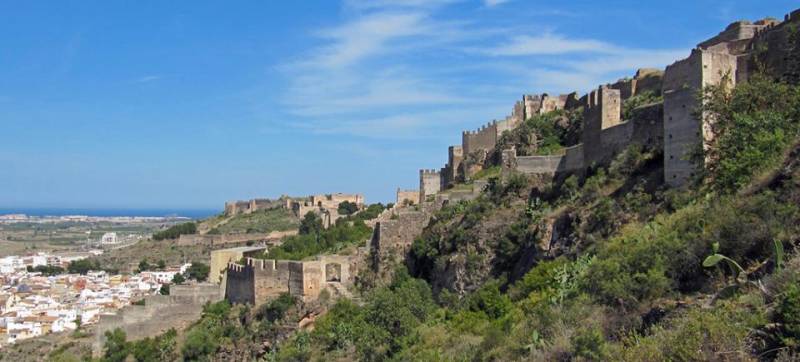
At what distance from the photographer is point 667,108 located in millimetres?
17391

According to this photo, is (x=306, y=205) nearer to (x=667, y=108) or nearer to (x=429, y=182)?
(x=429, y=182)

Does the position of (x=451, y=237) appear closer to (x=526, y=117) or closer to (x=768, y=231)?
(x=526, y=117)

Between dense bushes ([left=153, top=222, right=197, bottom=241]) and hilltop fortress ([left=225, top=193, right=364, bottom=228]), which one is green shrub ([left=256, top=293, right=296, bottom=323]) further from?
dense bushes ([left=153, top=222, right=197, bottom=241])

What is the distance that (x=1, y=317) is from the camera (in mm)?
41344

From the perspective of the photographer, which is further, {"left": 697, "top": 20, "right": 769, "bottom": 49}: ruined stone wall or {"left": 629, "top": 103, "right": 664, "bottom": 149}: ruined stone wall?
{"left": 697, "top": 20, "right": 769, "bottom": 49}: ruined stone wall

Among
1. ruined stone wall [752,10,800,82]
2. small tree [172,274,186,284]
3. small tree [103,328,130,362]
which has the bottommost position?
small tree [103,328,130,362]

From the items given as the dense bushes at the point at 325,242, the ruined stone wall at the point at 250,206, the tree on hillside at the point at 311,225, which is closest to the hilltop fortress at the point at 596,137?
the dense bushes at the point at 325,242

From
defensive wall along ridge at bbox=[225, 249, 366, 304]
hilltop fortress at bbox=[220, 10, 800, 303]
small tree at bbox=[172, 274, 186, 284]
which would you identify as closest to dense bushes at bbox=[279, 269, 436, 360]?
defensive wall along ridge at bbox=[225, 249, 366, 304]

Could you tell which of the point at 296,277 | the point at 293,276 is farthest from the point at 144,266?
the point at 296,277

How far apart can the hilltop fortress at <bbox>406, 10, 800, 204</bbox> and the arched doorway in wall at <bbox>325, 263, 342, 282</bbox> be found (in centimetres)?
569

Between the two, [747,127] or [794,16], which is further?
[794,16]

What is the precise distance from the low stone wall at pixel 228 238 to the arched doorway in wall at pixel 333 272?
21.8 meters

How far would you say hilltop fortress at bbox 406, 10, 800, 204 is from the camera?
1689cm

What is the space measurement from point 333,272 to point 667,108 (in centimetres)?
1119
